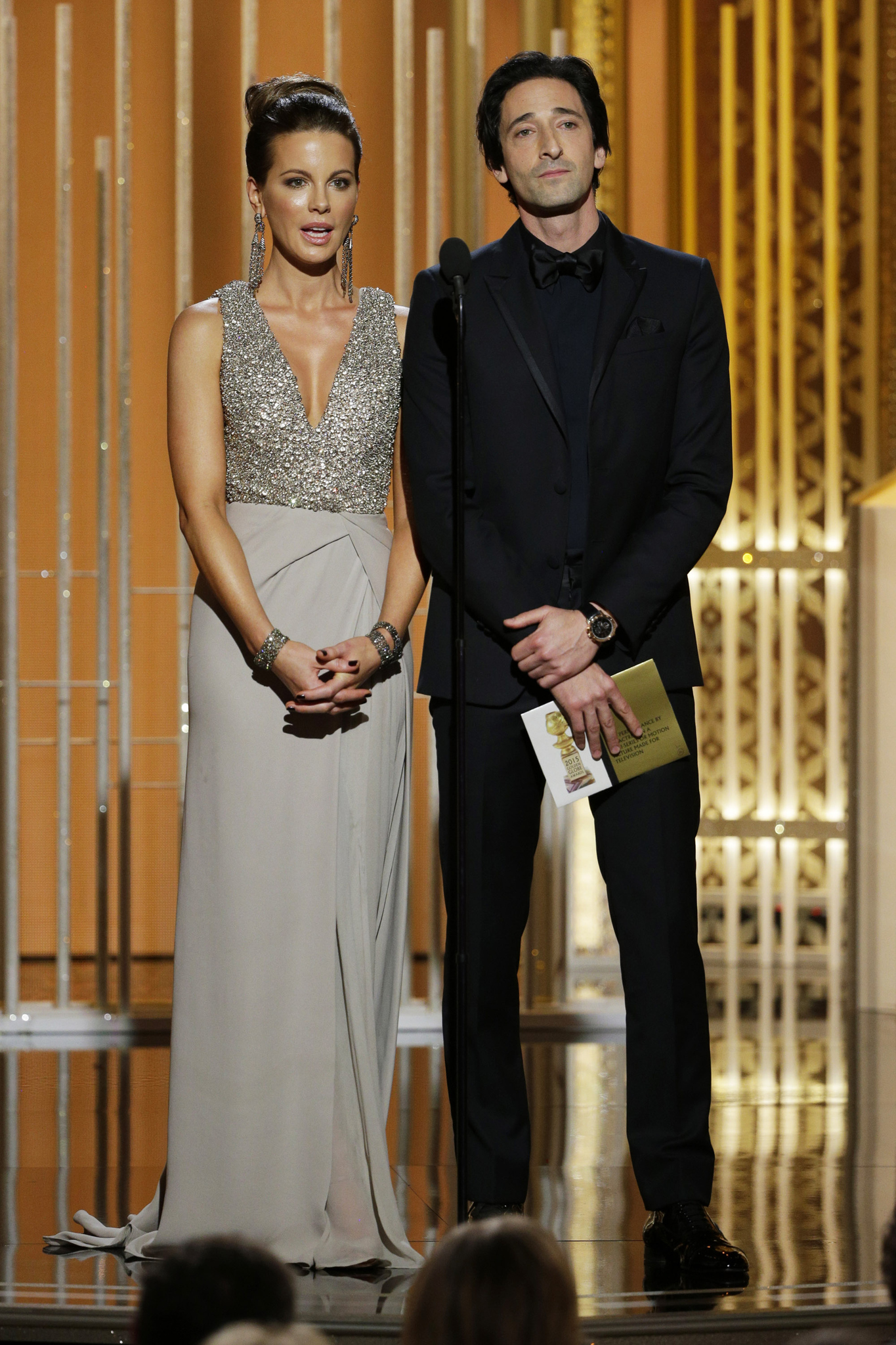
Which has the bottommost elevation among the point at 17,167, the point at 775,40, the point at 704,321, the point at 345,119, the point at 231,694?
the point at 231,694

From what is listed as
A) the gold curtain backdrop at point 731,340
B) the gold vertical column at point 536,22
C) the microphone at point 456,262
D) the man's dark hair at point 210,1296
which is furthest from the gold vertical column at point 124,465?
the man's dark hair at point 210,1296

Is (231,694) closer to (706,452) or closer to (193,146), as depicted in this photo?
(706,452)

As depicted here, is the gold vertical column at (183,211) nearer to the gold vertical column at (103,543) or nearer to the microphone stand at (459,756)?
the gold vertical column at (103,543)

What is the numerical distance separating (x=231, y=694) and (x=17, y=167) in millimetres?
4196

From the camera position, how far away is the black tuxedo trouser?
92.7 inches

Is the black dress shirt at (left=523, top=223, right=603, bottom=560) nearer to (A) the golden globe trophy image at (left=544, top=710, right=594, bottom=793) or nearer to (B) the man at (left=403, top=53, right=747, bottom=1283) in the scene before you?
(B) the man at (left=403, top=53, right=747, bottom=1283)

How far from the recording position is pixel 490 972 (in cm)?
240

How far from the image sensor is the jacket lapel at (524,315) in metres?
2.39

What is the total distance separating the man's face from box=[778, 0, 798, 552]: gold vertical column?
3604mm

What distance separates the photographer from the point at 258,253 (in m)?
2.50

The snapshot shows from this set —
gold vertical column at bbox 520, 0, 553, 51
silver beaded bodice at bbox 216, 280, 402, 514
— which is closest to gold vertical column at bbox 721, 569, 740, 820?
gold vertical column at bbox 520, 0, 553, 51

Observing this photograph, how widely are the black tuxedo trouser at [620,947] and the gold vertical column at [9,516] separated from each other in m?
2.52

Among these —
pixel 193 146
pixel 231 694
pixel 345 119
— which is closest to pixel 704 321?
pixel 345 119

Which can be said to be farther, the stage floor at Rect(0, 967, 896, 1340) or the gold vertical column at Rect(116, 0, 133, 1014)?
the gold vertical column at Rect(116, 0, 133, 1014)
